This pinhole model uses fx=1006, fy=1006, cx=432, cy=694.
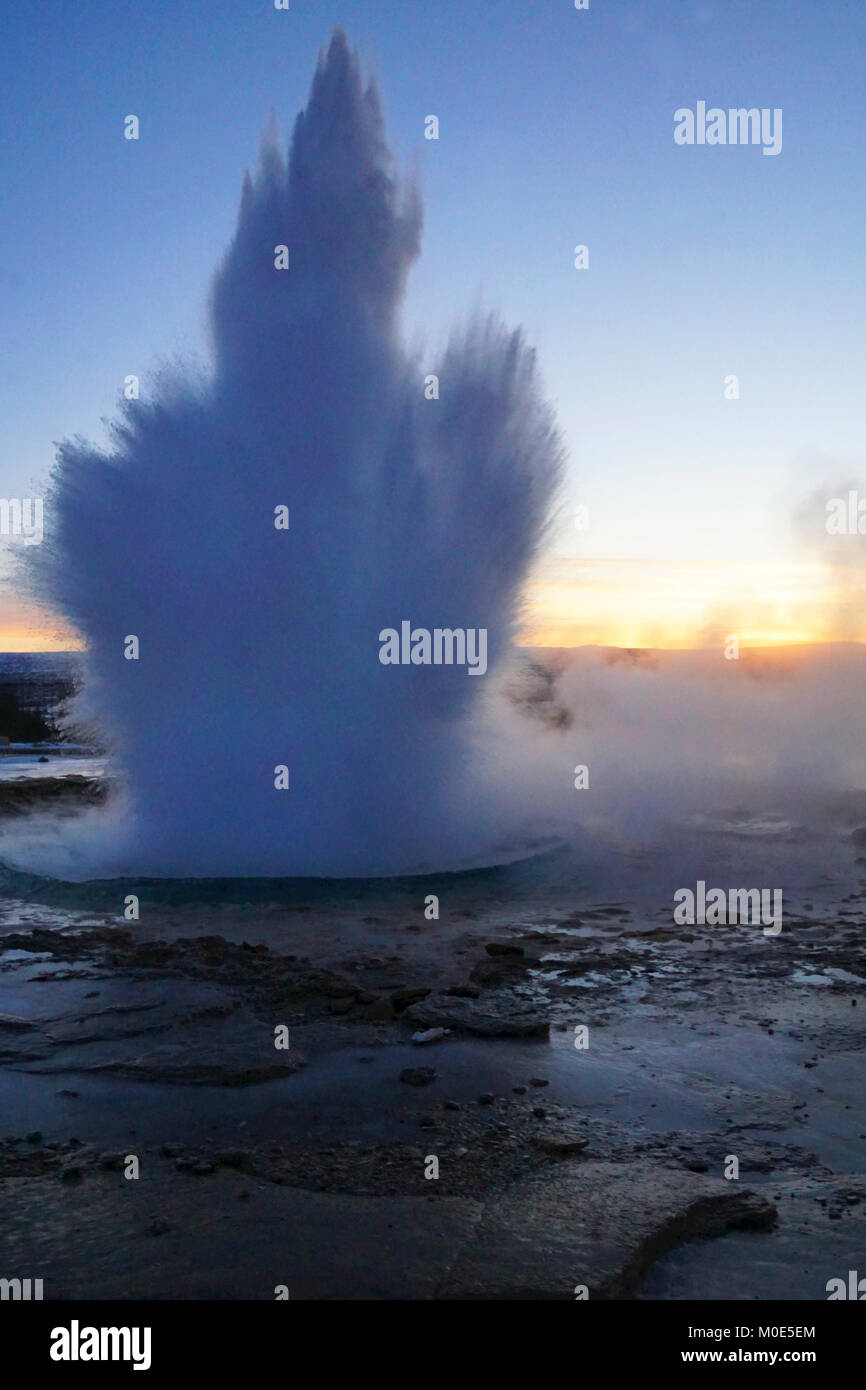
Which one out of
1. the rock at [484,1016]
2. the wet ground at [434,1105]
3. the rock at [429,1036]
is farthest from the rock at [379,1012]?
the rock at [429,1036]

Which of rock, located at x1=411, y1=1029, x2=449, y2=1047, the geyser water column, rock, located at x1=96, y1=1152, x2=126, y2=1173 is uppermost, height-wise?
the geyser water column

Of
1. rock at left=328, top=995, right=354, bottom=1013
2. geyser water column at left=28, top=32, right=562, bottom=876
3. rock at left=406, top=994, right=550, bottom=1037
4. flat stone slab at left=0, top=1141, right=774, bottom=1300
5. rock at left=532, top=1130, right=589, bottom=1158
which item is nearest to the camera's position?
flat stone slab at left=0, top=1141, right=774, bottom=1300

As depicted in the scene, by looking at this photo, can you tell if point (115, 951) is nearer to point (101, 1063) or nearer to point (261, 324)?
point (101, 1063)

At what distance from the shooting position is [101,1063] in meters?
6.25

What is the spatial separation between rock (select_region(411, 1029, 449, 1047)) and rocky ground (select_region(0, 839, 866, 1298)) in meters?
0.05

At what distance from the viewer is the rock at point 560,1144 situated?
16.3ft

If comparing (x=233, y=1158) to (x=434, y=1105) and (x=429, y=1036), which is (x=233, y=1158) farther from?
(x=429, y=1036)

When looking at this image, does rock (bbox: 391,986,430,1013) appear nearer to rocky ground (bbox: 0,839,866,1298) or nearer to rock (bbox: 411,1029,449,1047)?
rocky ground (bbox: 0,839,866,1298)

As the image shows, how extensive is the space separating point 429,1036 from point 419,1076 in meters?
0.74

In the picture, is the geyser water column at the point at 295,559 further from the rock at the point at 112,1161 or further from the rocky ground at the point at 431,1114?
the rock at the point at 112,1161

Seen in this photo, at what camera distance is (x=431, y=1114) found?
5.45m

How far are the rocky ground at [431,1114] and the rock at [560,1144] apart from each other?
0.01 metres

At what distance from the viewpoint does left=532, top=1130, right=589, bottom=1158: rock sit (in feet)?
16.3


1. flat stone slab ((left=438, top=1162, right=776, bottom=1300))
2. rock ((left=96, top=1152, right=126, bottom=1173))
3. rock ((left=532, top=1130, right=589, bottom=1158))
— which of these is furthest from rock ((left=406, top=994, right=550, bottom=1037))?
rock ((left=96, top=1152, right=126, bottom=1173))
